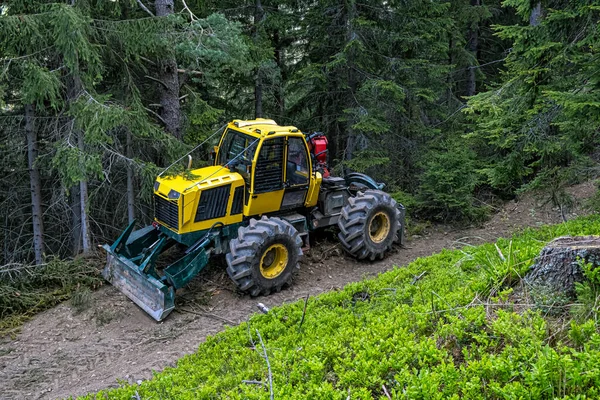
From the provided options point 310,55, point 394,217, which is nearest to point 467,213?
point 394,217

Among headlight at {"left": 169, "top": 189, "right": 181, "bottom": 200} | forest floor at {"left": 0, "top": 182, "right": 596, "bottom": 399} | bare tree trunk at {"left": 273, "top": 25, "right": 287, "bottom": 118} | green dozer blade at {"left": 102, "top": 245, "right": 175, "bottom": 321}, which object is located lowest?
forest floor at {"left": 0, "top": 182, "right": 596, "bottom": 399}

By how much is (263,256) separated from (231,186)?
133 cm

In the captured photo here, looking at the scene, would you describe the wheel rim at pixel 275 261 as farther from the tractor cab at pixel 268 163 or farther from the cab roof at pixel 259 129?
the cab roof at pixel 259 129

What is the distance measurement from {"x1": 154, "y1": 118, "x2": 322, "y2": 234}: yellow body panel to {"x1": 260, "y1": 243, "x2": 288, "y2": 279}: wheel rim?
0.83 m

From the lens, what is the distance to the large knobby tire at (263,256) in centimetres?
745

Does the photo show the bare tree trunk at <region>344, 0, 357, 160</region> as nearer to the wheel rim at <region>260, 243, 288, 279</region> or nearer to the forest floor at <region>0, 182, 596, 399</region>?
the forest floor at <region>0, 182, 596, 399</region>

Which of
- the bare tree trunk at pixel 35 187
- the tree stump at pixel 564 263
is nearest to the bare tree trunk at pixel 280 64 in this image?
the bare tree trunk at pixel 35 187

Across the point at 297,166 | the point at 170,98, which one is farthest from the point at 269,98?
the point at 297,166

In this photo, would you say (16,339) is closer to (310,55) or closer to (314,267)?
(314,267)

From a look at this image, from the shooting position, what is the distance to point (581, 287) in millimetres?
3297

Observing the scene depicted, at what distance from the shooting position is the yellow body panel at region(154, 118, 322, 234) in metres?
7.58

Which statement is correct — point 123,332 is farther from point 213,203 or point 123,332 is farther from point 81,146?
point 81,146

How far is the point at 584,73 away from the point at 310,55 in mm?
8776

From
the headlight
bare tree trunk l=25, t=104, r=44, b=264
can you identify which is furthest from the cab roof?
bare tree trunk l=25, t=104, r=44, b=264
